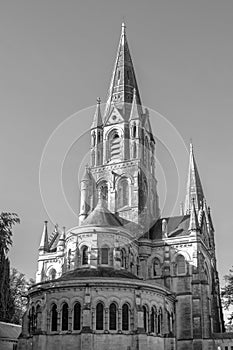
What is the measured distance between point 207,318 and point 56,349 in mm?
19775

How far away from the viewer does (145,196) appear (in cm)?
6234

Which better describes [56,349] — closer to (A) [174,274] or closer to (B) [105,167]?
(A) [174,274]

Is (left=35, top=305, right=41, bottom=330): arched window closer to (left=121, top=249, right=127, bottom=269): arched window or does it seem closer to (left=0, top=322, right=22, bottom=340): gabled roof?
(left=0, top=322, right=22, bottom=340): gabled roof

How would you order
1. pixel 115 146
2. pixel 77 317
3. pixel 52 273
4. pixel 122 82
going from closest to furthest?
pixel 77 317
pixel 52 273
pixel 115 146
pixel 122 82

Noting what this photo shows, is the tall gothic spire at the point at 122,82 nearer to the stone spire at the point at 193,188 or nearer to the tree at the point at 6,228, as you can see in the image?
the stone spire at the point at 193,188

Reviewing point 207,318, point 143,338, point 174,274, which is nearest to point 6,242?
point 143,338

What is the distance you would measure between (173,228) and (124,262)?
33.6ft

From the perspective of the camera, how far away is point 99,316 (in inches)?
1547

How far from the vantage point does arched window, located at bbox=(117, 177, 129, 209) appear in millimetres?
61094

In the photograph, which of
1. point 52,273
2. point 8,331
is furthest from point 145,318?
point 52,273

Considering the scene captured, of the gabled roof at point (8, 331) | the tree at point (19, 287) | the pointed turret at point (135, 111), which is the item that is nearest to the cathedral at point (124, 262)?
the pointed turret at point (135, 111)

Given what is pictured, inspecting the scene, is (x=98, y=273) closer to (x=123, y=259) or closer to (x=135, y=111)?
(x=123, y=259)

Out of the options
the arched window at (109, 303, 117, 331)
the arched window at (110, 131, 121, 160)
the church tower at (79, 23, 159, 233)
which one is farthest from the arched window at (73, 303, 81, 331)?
the arched window at (110, 131, 121, 160)

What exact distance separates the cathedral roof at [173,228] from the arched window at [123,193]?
191 inches
